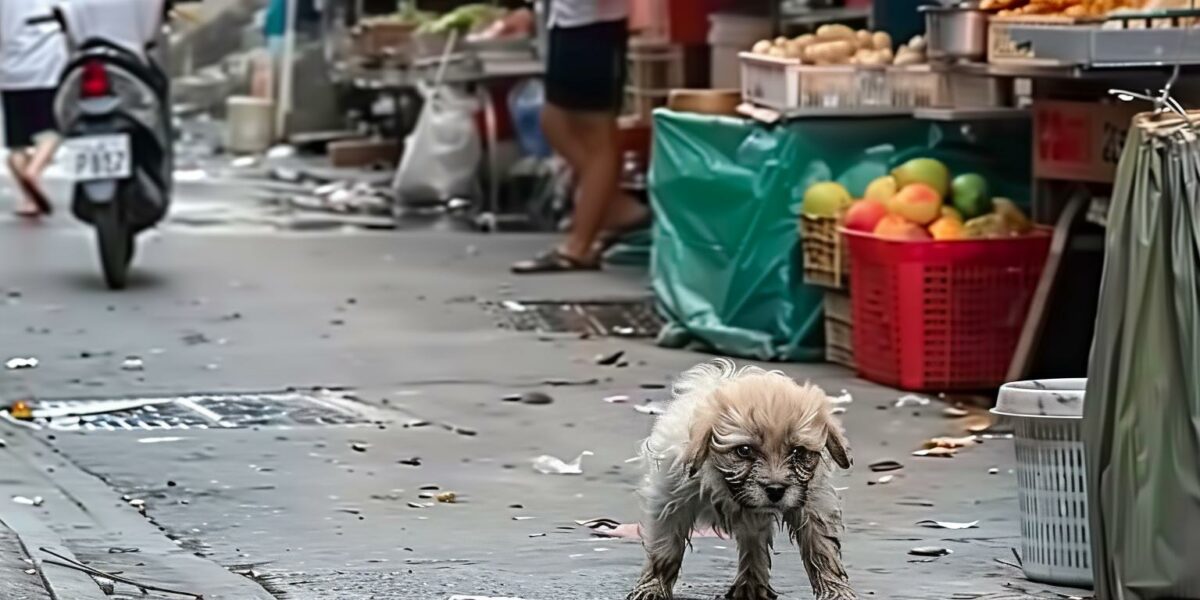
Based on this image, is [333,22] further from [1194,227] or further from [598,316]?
[1194,227]

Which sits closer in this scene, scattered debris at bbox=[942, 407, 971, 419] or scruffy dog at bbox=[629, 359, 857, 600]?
scruffy dog at bbox=[629, 359, 857, 600]

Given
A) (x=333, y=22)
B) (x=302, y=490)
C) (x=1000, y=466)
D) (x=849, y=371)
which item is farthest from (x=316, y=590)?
(x=333, y=22)

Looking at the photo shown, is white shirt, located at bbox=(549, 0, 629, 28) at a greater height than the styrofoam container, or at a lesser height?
greater

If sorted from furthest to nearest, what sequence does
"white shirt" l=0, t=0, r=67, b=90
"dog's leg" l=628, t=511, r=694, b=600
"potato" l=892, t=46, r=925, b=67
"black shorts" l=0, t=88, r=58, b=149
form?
"black shorts" l=0, t=88, r=58, b=149 → "white shirt" l=0, t=0, r=67, b=90 → "potato" l=892, t=46, r=925, b=67 → "dog's leg" l=628, t=511, r=694, b=600

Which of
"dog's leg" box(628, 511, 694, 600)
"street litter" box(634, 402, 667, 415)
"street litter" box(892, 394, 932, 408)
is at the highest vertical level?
"dog's leg" box(628, 511, 694, 600)

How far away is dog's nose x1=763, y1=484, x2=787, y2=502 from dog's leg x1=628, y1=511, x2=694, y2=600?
1.37ft

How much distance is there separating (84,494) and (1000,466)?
2.89m

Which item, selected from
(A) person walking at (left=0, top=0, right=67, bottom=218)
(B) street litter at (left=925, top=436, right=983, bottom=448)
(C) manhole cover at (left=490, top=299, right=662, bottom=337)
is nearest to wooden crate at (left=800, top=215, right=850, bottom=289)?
(C) manhole cover at (left=490, top=299, right=662, bottom=337)

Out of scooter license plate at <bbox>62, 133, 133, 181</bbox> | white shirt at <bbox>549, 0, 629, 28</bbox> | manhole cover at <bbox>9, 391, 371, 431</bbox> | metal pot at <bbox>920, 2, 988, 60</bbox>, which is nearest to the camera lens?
manhole cover at <bbox>9, 391, 371, 431</bbox>

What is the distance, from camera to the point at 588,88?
12250 mm

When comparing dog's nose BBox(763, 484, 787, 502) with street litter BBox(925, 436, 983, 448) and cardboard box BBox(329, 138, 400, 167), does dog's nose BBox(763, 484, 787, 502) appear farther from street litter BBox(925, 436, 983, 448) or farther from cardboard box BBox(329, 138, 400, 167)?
cardboard box BBox(329, 138, 400, 167)

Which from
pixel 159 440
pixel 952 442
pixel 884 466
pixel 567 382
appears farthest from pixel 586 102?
pixel 884 466

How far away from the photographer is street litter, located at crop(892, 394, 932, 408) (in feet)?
27.5

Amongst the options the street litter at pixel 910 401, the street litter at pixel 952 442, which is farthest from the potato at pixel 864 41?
the street litter at pixel 952 442
